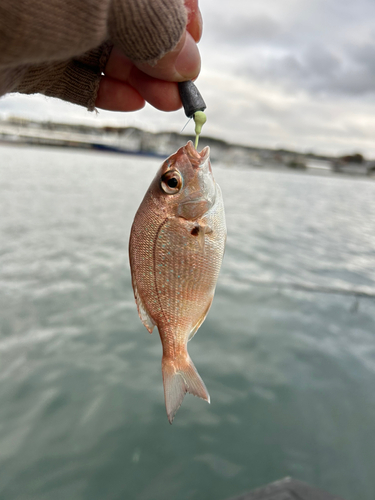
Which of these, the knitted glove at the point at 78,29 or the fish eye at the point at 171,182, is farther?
the fish eye at the point at 171,182

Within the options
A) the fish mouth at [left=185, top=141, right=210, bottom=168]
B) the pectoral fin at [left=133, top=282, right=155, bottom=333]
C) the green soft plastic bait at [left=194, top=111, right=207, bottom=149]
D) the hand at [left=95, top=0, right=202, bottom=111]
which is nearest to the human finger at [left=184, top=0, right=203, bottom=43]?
the hand at [left=95, top=0, right=202, bottom=111]

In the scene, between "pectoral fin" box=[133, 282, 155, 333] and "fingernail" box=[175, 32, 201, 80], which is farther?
"pectoral fin" box=[133, 282, 155, 333]

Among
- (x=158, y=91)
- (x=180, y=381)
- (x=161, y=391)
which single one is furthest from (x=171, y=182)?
(x=161, y=391)

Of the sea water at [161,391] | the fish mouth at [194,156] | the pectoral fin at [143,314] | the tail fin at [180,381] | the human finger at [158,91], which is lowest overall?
the sea water at [161,391]

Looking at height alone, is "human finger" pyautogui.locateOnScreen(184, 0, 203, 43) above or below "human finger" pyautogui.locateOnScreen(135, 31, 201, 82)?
above

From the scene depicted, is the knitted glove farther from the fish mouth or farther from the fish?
the fish

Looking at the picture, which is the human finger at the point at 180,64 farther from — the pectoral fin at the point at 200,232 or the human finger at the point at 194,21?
the pectoral fin at the point at 200,232

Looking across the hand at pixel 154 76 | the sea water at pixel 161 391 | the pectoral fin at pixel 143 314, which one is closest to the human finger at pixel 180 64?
the hand at pixel 154 76

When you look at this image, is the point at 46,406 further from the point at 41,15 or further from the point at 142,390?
the point at 41,15
